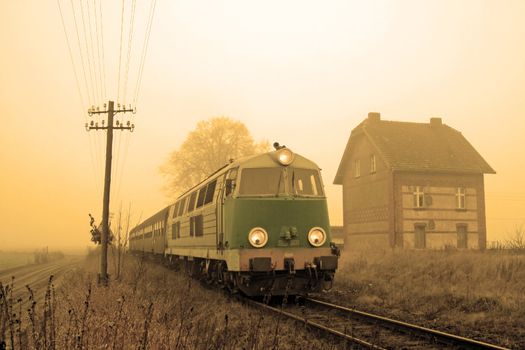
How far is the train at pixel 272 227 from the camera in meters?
9.89

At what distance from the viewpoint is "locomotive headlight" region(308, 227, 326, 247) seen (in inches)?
406

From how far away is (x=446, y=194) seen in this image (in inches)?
1110

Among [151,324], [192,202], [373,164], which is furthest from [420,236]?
[151,324]

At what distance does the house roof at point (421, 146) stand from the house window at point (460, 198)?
3.73 ft

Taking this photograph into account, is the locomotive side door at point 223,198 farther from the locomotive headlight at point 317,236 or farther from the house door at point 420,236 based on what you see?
the house door at point 420,236

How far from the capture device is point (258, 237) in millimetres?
9922

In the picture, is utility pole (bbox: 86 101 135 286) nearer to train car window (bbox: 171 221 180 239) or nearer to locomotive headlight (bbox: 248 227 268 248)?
train car window (bbox: 171 221 180 239)

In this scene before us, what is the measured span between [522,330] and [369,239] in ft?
72.2

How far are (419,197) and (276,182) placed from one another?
1910cm

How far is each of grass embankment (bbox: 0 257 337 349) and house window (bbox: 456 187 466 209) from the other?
20.2 metres

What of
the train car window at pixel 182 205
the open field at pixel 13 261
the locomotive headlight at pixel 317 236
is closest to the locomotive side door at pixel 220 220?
the locomotive headlight at pixel 317 236

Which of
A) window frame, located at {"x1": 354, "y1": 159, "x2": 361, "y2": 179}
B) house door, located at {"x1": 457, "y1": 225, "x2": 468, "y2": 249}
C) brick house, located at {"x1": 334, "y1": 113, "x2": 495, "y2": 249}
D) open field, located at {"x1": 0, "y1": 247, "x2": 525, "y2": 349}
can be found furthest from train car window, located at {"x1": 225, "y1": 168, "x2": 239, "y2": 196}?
window frame, located at {"x1": 354, "y1": 159, "x2": 361, "y2": 179}

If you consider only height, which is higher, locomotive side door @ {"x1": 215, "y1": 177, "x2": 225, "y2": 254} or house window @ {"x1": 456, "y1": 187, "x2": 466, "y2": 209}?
house window @ {"x1": 456, "y1": 187, "x2": 466, "y2": 209}

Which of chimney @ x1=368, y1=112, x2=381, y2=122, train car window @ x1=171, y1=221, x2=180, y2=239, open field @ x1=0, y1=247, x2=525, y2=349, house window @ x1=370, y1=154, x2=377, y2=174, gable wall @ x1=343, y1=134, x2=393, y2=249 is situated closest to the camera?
open field @ x1=0, y1=247, x2=525, y2=349
